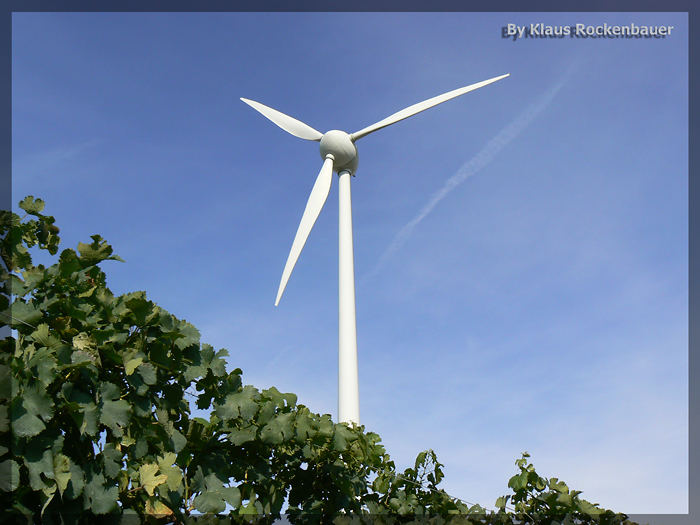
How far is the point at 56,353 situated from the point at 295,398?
347 cm

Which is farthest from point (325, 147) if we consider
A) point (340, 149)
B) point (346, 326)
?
point (346, 326)

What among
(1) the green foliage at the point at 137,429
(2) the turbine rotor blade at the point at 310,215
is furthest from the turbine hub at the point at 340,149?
(1) the green foliage at the point at 137,429

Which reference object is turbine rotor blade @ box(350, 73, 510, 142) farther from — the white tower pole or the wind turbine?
the white tower pole

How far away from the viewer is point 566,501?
6785 millimetres

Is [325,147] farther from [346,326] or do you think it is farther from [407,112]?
[346,326]

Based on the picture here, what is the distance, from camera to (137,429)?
540 centimetres

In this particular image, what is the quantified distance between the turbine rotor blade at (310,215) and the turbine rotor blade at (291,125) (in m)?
2.73

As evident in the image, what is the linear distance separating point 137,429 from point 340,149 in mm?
19788

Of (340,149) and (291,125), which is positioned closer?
(340,149)

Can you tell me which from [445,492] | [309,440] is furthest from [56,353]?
[445,492]

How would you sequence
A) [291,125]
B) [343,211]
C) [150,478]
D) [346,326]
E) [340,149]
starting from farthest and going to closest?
[291,125] < [340,149] < [343,211] < [346,326] < [150,478]

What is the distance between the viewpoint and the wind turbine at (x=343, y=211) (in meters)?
17.7

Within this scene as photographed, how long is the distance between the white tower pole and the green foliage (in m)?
9.16

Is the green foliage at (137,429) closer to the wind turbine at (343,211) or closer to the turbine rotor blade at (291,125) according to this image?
the wind turbine at (343,211)
